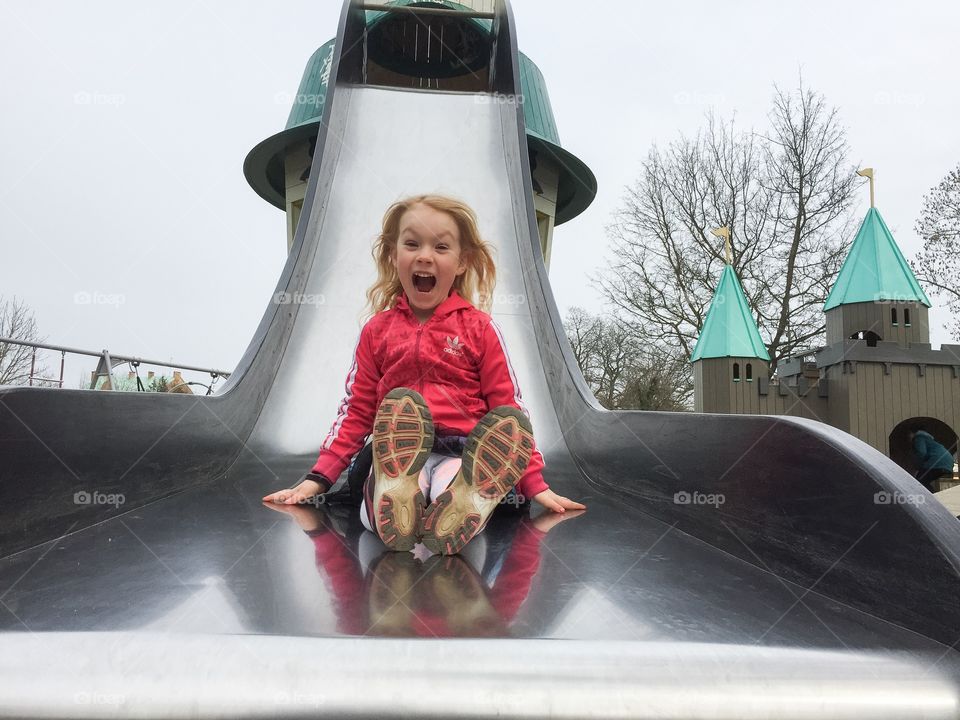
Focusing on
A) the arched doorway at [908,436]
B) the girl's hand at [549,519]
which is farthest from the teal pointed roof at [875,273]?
the girl's hand at [549,519]

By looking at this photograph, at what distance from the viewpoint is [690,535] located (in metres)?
1.81

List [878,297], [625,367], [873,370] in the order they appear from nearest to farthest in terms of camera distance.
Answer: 1. [873,370]
2. [878,297]
3. [625,367]

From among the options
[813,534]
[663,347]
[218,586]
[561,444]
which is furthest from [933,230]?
[218,586]

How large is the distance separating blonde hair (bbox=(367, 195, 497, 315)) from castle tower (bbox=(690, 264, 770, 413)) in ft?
23.1

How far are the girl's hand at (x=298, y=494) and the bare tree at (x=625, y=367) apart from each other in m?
9.17

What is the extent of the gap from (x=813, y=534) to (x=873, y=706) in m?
0.49

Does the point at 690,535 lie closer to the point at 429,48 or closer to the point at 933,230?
the point at 429,48

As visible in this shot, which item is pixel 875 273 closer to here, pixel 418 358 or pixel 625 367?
pixel 418 358

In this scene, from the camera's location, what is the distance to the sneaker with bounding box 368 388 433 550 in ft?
4.82

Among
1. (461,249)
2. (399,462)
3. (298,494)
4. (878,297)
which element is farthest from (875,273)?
(399,462)

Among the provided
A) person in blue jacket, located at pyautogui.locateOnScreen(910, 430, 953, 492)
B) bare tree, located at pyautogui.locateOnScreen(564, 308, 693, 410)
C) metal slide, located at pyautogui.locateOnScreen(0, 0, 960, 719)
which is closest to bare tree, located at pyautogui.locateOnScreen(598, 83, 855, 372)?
bare tree, located at pyautogui.locateOnScreen(564, 308, 693, 410)

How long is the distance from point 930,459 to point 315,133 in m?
8.29

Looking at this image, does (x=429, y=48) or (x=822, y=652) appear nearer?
(x=822, y=652)

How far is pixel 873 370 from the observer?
7555 millimetres
